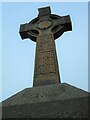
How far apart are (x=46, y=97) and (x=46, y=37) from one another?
252 centimetres

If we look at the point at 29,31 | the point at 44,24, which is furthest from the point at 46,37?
the point at 29,31

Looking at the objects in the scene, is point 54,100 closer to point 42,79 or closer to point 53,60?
point 42,79

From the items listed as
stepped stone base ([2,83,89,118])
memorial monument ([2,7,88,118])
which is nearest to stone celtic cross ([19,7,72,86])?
memorial monument ([2,7,88,118])

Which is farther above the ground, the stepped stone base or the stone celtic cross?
the stone celtic cross

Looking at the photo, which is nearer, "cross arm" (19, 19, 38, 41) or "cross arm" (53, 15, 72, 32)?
"cross arm" (19, 19, 38, 41)

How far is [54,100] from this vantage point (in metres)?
3.79

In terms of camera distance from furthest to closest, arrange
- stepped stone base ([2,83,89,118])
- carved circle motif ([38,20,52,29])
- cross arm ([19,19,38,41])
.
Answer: cross arm ([19,19,38,41]) < carved circle motif ([38,20,52,29]) < stepped stone base ([2,83,89,118])

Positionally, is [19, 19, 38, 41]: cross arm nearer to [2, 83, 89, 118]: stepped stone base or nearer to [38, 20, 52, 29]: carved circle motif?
[38, 20, 52, 29]: carved circle motif

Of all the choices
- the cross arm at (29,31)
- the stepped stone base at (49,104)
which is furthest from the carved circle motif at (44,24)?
the stepped stone base at (49,104)

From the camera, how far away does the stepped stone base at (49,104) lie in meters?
3.52

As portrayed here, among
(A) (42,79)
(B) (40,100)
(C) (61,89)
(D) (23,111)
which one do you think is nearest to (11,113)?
(D) (23,111)

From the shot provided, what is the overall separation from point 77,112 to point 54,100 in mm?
475

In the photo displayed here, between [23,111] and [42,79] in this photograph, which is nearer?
[23,111]

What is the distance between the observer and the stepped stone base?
11.6ft
